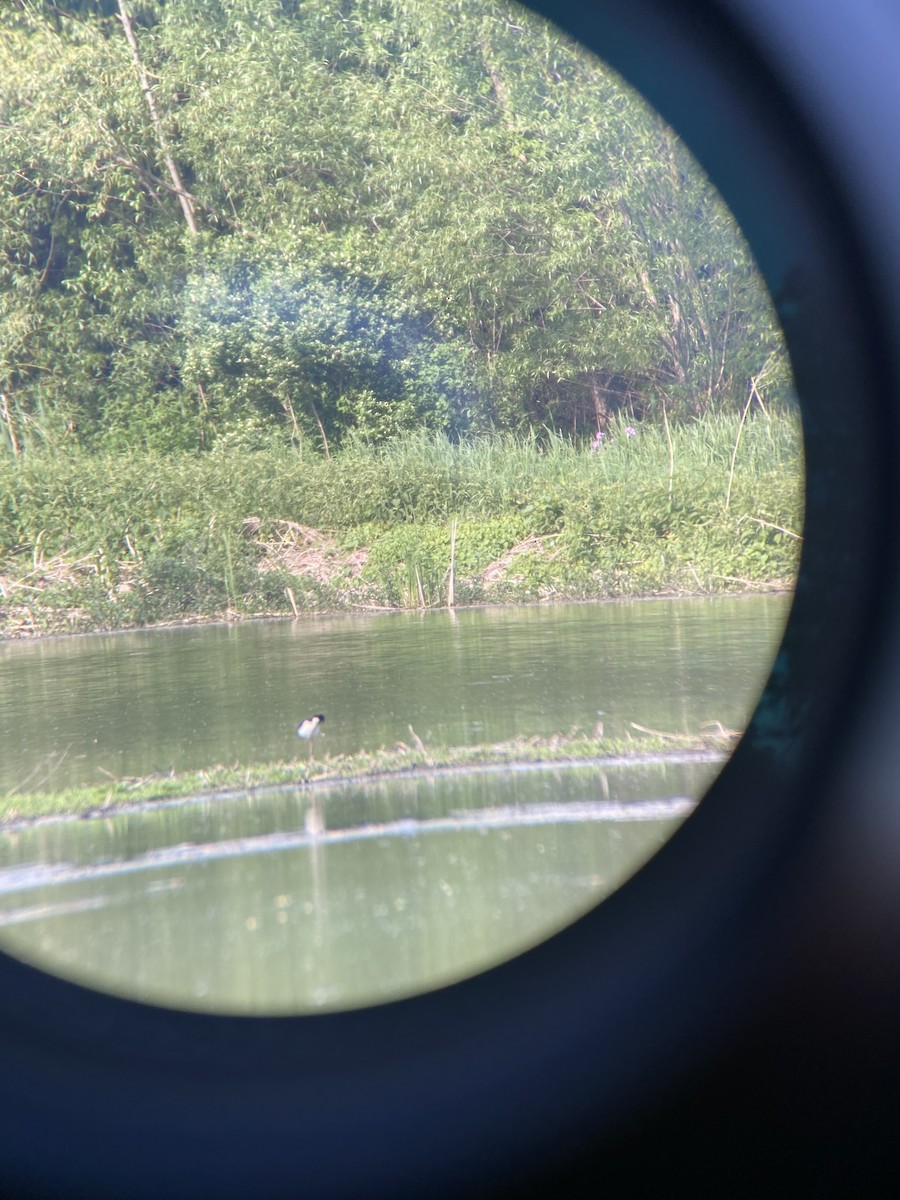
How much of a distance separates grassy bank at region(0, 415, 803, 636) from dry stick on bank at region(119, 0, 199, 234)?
3973 millimetres

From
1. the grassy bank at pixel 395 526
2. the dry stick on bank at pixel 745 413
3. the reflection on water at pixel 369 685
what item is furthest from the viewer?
A: the dry stick on bank at pixel 745 413

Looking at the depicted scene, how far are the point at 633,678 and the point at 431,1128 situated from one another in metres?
4.61

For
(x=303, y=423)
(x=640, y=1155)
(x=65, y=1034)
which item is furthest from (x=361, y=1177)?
(x=303, y=423)

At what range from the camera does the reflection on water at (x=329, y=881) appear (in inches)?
116

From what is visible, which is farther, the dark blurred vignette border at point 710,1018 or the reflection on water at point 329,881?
the reflection on water at point 329,881

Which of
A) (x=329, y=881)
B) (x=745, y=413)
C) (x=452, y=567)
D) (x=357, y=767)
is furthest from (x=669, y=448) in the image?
(x=329, y=881)

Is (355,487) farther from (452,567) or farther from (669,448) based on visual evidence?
(669,448)

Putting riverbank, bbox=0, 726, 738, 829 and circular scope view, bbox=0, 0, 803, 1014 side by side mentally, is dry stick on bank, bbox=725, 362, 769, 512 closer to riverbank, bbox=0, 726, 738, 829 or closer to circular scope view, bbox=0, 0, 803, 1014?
circular scope view, bbox=0, 0, 803, 1014

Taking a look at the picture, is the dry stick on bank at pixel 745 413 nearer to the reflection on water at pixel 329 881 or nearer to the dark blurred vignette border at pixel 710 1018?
the reflection on water at pixel 329 881

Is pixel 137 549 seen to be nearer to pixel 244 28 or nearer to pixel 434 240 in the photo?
pixel 434 240

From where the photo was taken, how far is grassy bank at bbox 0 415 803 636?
37.6ft

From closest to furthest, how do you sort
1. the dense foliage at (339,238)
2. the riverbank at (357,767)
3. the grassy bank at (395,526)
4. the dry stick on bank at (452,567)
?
the riverbank at (357,767) < the dry stick on bank at (452,567) < the grassy bank at (395,526) < the dense foliage at (339,238)

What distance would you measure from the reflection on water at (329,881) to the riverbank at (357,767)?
0.44ft

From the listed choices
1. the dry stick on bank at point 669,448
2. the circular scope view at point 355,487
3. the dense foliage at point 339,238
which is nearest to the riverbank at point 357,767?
the circular scope view at point 355,487
